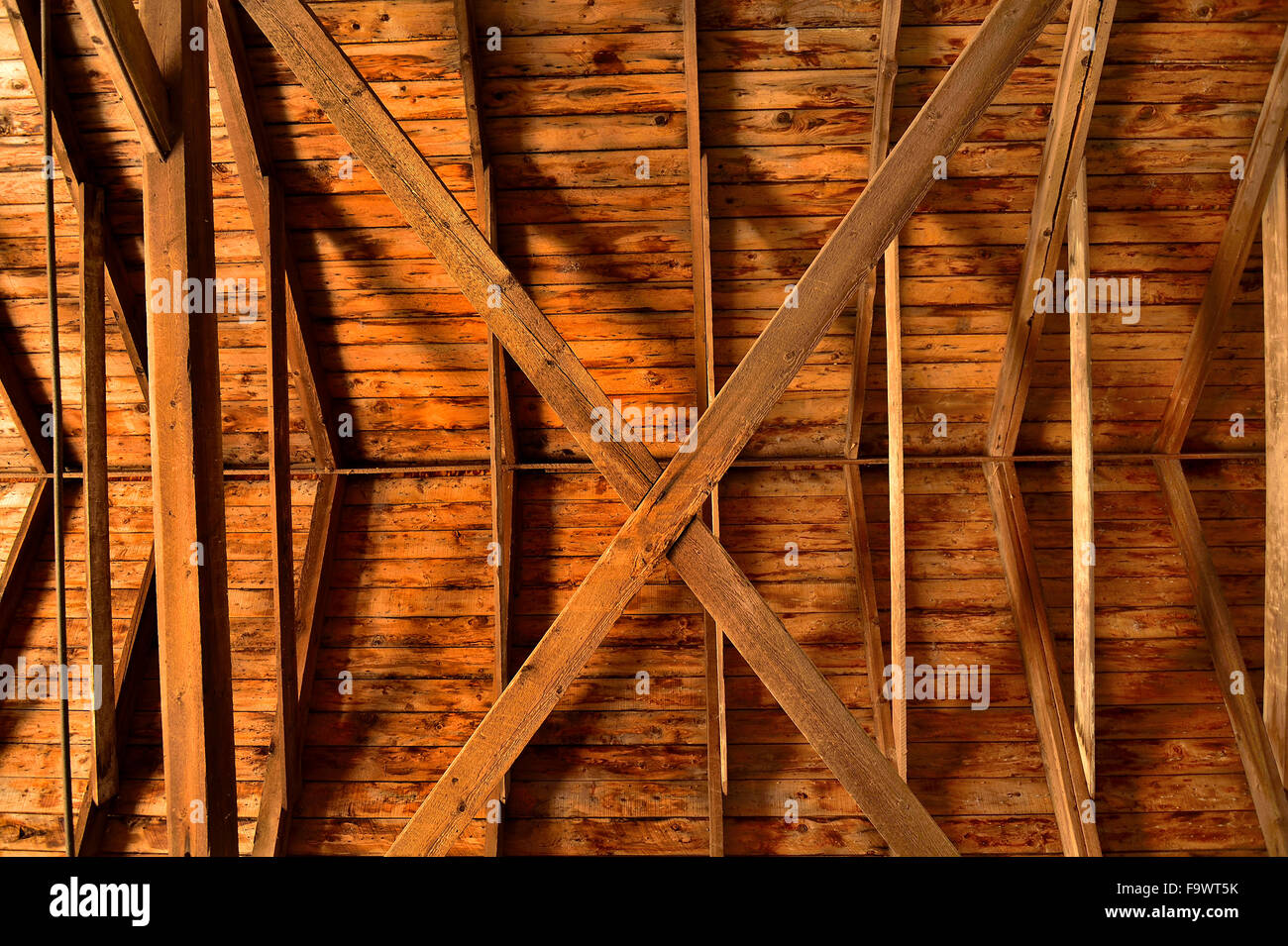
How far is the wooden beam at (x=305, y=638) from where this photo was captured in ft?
11.3

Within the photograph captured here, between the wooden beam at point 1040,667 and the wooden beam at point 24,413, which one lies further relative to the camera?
the wooden beam at point 24,413

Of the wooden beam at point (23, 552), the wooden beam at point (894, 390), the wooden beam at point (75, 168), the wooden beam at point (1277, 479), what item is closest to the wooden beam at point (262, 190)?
the wooden beam at point (75, 168)

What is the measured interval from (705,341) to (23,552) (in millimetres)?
3474

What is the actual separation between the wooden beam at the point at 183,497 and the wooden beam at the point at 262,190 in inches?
40.6

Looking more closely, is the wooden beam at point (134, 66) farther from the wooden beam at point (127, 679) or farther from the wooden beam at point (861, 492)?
the wooden beam at point (861, 492)

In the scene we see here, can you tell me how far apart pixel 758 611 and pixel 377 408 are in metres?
2.53

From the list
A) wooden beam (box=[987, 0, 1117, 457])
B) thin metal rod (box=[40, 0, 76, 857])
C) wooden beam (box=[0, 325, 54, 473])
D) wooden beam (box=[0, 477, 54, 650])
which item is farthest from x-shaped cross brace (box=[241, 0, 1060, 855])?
wooden beam (box=[0, 477, 54, 650])

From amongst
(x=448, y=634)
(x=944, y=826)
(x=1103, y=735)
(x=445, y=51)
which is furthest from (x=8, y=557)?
(x=1103, y=735)

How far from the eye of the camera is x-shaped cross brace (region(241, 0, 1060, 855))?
185cm

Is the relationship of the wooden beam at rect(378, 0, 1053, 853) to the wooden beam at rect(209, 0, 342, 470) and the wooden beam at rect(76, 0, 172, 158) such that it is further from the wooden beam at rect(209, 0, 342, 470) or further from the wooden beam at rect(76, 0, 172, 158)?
the wooden beam at rect(209, 0, 342, 470)

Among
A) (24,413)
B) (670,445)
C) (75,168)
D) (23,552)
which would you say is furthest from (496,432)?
(23,552)

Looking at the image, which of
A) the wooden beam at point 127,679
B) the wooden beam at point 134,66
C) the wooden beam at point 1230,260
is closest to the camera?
the wooden beam at point 134,66

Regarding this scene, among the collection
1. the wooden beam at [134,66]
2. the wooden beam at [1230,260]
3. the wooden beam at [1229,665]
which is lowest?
the wooden beam at [1229,665]
